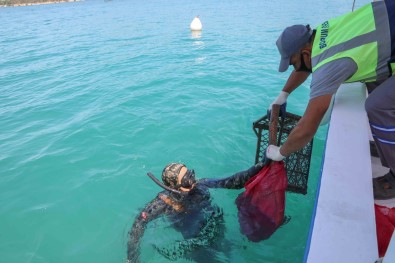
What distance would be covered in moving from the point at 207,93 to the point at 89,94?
381cm

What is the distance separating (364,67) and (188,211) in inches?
89.6

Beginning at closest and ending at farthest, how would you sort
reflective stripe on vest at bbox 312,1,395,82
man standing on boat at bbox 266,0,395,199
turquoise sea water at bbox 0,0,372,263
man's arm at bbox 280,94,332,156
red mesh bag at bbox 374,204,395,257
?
1. red mesh bag at bbox 374,204,395,257
2. man standing on boat at bbox 266,0,395,199
3. reflective stripe on vest at bbox 312,1,395,82
4. man's arm at bbox 280,94,332,156
5. turquoise sea water at bbox 0,0,372,263

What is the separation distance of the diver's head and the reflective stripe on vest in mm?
1699

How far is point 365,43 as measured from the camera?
7.34ft

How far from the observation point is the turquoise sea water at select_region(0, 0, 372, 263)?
4219 mm

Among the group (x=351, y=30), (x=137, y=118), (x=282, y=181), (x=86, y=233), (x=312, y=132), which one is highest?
(x=351, y=30)

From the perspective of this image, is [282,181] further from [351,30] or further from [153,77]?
[153,77]

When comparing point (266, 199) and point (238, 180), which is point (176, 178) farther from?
point (266, 199)

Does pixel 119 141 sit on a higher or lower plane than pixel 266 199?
lower

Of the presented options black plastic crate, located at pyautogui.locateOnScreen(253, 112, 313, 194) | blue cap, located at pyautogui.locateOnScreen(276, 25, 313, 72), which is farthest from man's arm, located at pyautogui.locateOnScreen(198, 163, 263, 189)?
blue cap, located at pyautogui.locateOnScreen(276, 25, 313, 72)

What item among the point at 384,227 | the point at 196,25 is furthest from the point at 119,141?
the point at 196,25

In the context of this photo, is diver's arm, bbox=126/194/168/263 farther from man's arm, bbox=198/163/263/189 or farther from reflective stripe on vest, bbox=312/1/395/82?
reflective stripe on vest, bbox=312/1/395/82

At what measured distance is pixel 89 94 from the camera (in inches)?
378

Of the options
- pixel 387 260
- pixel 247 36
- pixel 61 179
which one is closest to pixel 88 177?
pixel 61 179
